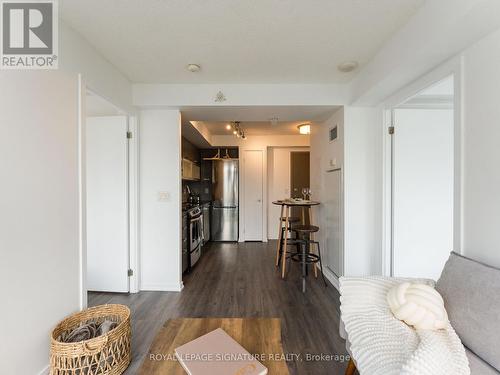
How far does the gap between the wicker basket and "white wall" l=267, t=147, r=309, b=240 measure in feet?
12.9

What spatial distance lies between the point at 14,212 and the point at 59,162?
43 cm

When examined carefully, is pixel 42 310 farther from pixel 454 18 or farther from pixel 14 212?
pixel 454 18

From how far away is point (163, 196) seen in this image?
2.79 m

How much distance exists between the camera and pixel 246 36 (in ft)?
5.87

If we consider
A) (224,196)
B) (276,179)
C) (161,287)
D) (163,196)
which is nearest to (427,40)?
(163,196)

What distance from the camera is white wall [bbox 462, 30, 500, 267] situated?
50.8 inches

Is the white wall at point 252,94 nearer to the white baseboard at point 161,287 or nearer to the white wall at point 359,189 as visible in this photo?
the white wall at point 359,189

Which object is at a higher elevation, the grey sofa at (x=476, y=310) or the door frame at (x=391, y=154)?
the door frame at (x=391, y=154)

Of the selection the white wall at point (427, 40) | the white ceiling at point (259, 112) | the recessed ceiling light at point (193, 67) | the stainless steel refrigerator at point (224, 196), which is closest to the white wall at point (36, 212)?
the recessed ceiling light at point (193, 67)

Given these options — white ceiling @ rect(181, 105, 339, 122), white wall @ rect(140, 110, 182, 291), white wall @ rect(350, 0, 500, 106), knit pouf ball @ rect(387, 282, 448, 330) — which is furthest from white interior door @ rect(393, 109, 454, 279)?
white wall @ rect(140, 110, 182, 291)

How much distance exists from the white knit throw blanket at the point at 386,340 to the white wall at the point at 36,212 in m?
1.84

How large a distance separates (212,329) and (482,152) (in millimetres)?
1894

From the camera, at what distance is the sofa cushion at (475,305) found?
998 millimetres

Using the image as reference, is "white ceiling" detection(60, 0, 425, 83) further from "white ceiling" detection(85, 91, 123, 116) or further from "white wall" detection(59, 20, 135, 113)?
"white ceiling" detection(85, 91, 123, 116)
